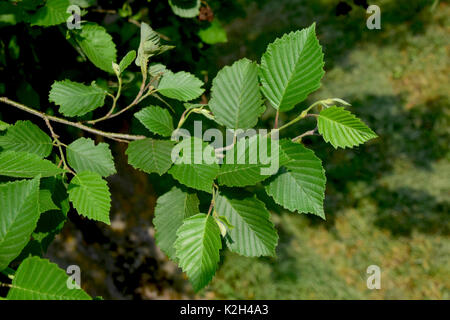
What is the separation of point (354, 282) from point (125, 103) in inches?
125

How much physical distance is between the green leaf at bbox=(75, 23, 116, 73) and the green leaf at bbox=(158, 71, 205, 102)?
0.39m

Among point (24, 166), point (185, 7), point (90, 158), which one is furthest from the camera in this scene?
point (185, 7)

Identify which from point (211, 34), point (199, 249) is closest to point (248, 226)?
point (199, 249)

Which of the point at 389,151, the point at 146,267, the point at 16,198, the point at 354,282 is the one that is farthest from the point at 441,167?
the point at 16,198

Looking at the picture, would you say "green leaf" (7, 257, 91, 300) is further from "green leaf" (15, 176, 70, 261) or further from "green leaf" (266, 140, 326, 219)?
"green leaf" (266, 140, 326, 219)

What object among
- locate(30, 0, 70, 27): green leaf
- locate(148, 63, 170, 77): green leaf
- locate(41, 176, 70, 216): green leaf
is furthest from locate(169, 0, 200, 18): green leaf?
locate(41, 176, 70, 216): green leaf

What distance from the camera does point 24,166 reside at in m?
0.97

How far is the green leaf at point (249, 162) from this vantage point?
1009 millimetres

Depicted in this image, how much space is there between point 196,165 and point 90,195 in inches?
12.8

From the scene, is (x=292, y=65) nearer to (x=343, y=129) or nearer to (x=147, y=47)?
(x=343, y=129)

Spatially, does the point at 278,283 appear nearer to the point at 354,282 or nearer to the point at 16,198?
the point at 354,282

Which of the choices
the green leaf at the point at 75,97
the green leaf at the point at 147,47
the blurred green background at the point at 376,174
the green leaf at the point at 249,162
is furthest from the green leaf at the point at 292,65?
the blurred green background at the point at 376,174

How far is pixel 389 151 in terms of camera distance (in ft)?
16.1

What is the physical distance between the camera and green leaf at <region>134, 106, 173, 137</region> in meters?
1.14
